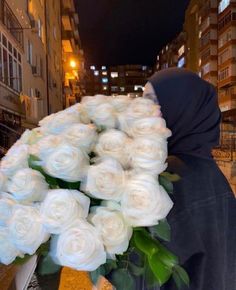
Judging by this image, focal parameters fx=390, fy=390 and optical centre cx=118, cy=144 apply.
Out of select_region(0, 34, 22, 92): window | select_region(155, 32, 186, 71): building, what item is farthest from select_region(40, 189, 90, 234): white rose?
select_region(155, 32, 186, 71): building

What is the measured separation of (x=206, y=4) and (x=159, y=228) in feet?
181

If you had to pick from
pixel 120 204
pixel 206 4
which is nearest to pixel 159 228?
pixel 120 204

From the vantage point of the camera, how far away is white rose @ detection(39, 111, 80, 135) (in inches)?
51.7

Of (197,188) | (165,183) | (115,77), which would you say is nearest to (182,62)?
(197,188)

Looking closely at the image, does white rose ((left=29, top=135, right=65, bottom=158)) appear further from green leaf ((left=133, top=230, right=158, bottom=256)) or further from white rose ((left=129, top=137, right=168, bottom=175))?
green leaf ((left=133, top=230, right=158, bottom=256))

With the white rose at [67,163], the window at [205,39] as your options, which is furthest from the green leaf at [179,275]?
the window at [205,39]

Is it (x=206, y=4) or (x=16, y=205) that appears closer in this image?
(x=16, y=205)

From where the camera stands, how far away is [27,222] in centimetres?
110

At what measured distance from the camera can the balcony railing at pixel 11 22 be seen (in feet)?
40.8

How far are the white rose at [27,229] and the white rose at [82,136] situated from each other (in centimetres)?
23

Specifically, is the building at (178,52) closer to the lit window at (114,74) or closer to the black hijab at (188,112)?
the lit window at (114,74)

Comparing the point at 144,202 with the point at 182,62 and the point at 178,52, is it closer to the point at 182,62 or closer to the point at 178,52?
the point at 182,62

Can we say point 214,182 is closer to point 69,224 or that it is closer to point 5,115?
point 69,224

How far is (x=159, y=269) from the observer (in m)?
1.13
